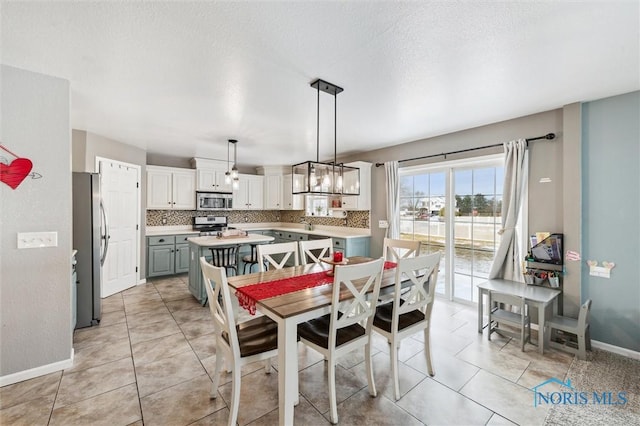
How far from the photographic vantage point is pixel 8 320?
2.16 metres

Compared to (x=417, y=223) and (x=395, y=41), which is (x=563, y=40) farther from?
(x=417, y=223)

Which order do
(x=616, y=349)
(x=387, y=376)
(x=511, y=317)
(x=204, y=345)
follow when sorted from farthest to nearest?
1. (x=511, y=317)
2. (x=204, y=345)
3. (x=616, y=349)
4. (x=387, y=376)

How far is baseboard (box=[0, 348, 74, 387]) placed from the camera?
214 centimetres

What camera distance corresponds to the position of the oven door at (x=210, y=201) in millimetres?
5789

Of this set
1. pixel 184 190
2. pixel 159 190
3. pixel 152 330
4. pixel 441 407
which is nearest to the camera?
pixel 441 407

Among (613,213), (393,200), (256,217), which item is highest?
(393,200)

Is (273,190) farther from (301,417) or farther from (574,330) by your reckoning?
(574,330)

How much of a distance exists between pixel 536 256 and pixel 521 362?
121 cm

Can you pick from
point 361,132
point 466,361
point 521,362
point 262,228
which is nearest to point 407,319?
point 466,361

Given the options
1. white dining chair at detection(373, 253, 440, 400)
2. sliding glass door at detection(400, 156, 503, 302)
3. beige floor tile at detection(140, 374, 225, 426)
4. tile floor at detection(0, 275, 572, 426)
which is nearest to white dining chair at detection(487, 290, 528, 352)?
tile floor at detection(0, 275, 572, 426)

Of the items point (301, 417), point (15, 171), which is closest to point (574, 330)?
point (301, 417)

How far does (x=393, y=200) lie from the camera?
4.55 meters

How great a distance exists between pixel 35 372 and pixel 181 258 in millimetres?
3219

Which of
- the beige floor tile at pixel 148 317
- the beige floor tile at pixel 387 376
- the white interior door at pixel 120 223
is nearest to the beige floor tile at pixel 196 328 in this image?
the beige floor tile at pixel 148 317
